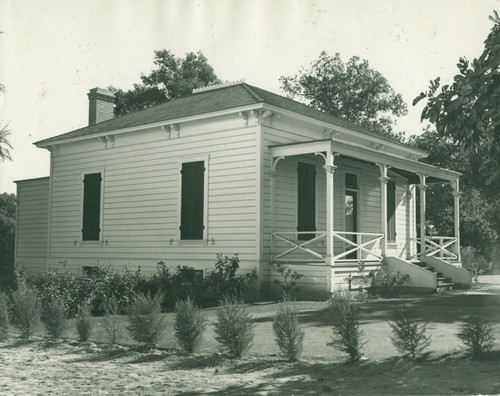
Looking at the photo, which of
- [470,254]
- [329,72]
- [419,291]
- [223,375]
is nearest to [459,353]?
[223,375]

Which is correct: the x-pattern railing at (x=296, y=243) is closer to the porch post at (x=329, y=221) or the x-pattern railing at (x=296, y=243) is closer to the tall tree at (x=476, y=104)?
the porch post at (x=329, y=221)

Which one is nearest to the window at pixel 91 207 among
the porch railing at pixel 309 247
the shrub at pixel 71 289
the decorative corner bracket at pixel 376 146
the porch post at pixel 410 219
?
the shrub at pixel 71 289

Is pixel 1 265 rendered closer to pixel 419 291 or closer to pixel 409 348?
pixel 419 291

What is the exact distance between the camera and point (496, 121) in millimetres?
5812

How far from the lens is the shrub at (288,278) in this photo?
15586 millimetres

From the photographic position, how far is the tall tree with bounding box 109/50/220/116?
1561 inches

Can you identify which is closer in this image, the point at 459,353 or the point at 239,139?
the point at 459,353

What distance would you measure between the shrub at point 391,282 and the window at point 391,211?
4.58 meters

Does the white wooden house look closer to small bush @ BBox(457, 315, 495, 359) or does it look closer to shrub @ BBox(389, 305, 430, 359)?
shrub @ BBox(389, 305, 430, 359)

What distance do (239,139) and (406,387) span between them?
438 inches

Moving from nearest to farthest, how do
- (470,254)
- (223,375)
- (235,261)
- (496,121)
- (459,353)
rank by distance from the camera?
(496,121), (223,375), (459,353), (235,261), (470,254)

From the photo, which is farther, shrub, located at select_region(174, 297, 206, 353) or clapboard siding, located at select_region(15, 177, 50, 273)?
clapboard siding, located at select_region(15, 177, 50, 273)

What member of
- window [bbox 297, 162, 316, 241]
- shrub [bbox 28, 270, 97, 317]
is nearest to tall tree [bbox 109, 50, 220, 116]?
window [bbox 297, 162, 316, 241]

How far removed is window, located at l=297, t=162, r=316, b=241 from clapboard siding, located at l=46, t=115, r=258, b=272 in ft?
6.26
